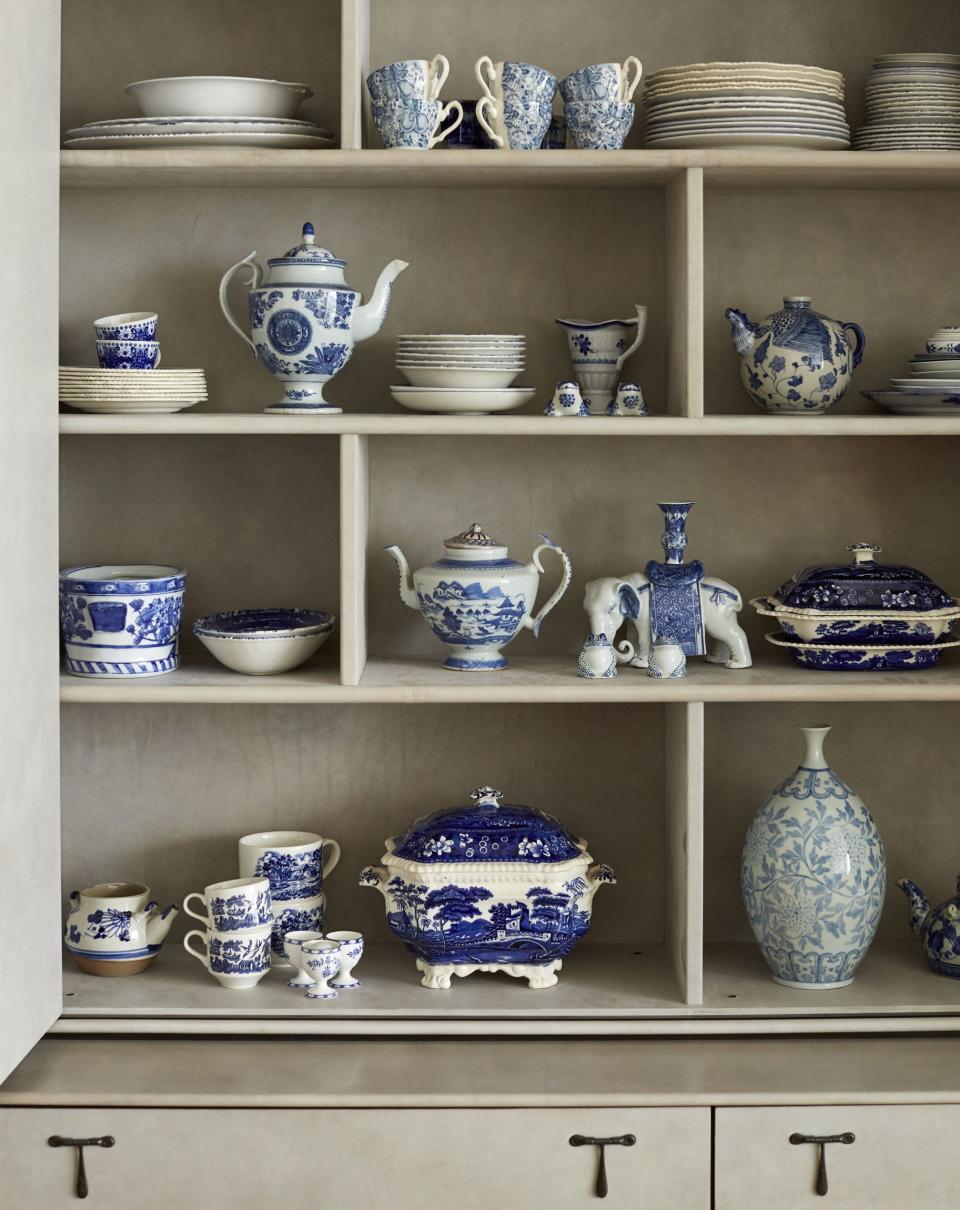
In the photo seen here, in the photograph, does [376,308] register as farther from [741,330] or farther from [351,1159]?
[351,1159]

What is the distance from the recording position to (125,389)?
1938 millimetres

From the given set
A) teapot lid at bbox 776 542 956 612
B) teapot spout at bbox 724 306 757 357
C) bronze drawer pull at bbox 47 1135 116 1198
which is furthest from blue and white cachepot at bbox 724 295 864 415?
bronze drawer pull at bbox 47 1135 116 1198

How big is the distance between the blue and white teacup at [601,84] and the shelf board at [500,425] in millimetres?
437

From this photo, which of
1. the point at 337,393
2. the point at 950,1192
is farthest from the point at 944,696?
the point at 337,393

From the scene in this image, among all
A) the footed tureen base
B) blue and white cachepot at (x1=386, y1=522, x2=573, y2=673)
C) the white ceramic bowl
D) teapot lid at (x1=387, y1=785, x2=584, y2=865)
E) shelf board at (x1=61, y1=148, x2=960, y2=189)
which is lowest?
the footed tureen base

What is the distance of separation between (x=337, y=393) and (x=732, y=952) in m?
1.06

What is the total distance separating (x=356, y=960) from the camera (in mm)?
2016

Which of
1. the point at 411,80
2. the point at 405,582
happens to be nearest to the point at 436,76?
the point at 411,80

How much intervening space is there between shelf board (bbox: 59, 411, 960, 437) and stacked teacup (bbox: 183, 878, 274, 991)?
0.65 metres

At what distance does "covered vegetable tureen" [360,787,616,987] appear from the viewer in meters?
1.98

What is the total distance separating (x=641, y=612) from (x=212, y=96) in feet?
3.08

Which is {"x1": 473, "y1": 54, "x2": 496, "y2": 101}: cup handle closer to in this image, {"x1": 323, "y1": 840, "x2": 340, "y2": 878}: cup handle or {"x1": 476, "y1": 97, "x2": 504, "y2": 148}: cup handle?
{"x1": 476, "y1": 97, "x2": 504, "y2": 148}: cup handle

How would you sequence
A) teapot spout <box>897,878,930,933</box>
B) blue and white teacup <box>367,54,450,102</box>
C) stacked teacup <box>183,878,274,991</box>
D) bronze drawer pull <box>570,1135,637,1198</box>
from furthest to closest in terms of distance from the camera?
teapot spout <box>897,878,930,933</box> < stacked teacup <box>183,878,274,991</box> < blue and white teacup <box>367,54,450,102</box> < bronze drawer pull <box>570,1135,637,1198</box>

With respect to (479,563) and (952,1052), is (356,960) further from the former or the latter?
(952,1052)
